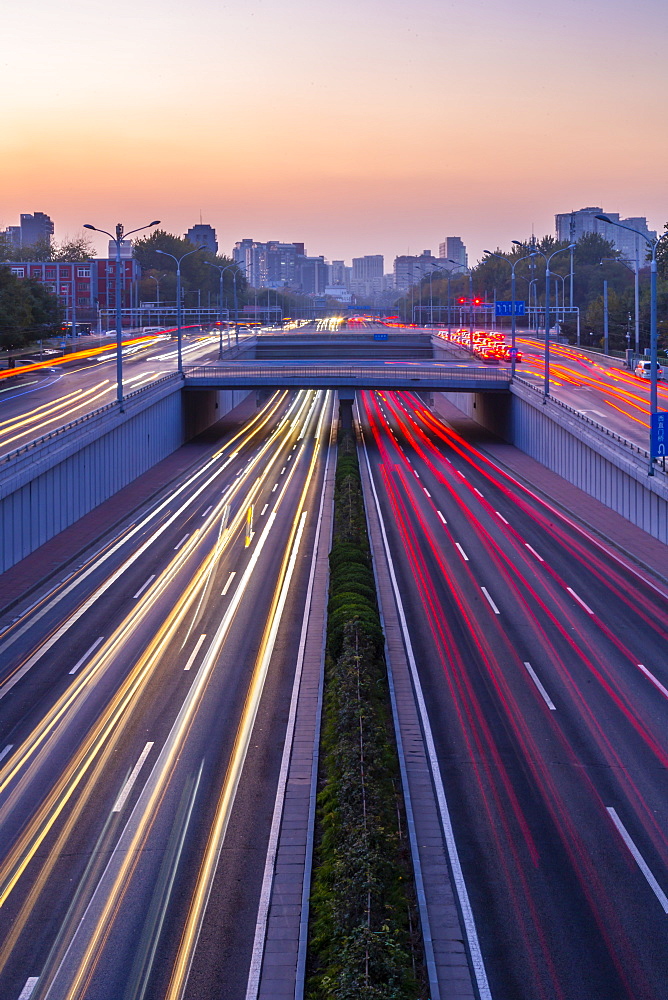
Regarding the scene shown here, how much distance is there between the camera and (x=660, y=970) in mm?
13383

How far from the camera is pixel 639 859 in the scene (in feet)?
53.0

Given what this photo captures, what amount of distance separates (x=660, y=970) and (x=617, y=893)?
184cm

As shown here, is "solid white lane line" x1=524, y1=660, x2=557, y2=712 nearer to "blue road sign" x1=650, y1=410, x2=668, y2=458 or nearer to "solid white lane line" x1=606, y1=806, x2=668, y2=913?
"solid white lane line" x1=606, y1=806, x2=668, y2=913

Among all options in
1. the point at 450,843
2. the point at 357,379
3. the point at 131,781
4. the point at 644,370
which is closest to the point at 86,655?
the point at 131,781

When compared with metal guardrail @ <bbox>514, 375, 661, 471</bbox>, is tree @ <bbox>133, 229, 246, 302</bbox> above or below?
above

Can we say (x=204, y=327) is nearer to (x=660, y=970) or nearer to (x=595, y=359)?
(x=595, y=359)

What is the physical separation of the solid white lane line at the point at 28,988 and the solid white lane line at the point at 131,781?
188 inches

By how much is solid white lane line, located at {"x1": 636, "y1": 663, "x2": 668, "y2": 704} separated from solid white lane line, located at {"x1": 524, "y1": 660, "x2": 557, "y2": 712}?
9.05 feet

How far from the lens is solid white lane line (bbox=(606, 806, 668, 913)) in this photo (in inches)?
592

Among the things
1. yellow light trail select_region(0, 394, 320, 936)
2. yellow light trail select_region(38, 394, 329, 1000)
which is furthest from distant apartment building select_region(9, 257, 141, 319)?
yellow light trail select_region(38, 394, 329, 1000)

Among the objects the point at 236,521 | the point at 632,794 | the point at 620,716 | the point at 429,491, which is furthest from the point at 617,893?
the point at 429,491

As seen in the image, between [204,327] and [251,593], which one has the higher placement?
[204,327]

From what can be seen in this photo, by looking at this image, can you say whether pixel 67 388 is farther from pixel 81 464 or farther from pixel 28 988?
pixel 28 988

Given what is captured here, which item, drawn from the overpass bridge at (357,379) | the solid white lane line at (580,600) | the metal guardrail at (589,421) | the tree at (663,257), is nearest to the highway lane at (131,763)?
the solid white lane line at (580,600)
